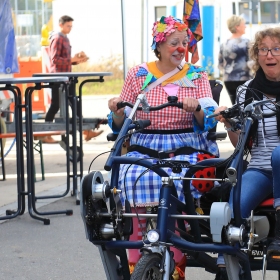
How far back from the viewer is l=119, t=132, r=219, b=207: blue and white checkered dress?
4.73m

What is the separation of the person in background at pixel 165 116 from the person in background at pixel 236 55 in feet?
25.2

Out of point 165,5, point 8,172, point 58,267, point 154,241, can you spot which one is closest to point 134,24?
point 165,5

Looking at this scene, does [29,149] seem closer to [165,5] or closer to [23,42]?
[23,42]

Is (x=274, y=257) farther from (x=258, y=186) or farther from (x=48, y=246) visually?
(x=48, y=246)

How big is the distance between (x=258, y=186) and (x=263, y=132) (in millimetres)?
341

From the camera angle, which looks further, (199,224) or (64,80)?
(64,80)

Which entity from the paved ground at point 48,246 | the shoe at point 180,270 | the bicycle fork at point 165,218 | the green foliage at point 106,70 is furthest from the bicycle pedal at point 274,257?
the green foliage at point 106,70

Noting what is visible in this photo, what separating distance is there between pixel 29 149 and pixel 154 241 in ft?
11.3

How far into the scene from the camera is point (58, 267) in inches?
229

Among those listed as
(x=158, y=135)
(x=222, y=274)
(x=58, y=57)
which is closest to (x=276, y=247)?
(x=222, y=274)

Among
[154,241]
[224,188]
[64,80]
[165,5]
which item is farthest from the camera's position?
[165,5]

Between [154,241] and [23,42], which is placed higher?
[23,42]

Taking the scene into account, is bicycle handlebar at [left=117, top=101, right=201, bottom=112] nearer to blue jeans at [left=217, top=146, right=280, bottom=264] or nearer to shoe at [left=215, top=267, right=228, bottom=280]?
blue jeans at [left=217, top=146, right=280, bottom=264]

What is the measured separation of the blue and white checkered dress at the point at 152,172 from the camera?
4.73 metres
